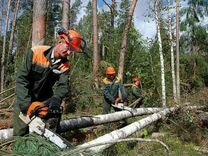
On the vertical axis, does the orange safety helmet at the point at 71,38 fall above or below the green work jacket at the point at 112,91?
above

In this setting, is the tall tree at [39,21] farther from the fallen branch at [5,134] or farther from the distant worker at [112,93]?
the distant worker at [112,93]

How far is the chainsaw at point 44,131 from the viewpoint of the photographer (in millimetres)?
4070

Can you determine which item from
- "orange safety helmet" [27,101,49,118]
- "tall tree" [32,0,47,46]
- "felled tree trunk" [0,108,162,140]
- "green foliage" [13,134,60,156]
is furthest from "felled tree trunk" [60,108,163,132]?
"green foliage" [13,134,60,156]

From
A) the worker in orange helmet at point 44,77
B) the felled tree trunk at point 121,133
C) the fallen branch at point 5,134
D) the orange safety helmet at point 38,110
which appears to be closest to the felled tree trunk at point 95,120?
the felled tree trunk at point 121,133

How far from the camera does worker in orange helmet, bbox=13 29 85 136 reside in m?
4.22

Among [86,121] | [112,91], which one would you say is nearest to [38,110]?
[86,121]

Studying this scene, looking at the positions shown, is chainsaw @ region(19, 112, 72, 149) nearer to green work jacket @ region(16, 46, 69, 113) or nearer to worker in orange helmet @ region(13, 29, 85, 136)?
worker in orange helmet @ region(13, 29, 85, 136)

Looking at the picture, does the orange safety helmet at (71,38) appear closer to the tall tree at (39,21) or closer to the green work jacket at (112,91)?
the tall tree at (39,21)

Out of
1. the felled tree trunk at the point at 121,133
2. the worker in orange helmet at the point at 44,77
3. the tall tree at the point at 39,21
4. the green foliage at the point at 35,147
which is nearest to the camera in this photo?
the green foliage at the point at 35,147

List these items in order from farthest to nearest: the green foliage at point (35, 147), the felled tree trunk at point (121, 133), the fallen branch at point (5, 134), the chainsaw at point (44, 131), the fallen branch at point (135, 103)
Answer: the fallen branch at point (135, 103), the fallen branch at point (5, 134), the felled tree trunk at point (121, 133), the chainsaw at point (44, 131), the green foliage at point (35, 147)

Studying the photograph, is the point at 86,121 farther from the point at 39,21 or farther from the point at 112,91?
the point at 112,91

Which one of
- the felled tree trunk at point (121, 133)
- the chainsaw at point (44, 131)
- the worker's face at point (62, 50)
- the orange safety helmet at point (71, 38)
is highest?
the orange safety helmet at point (71, 38)

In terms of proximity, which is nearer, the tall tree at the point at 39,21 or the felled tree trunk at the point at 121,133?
the felled tree trunk at the point at 121,133

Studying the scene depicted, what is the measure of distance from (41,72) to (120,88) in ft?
17.7
